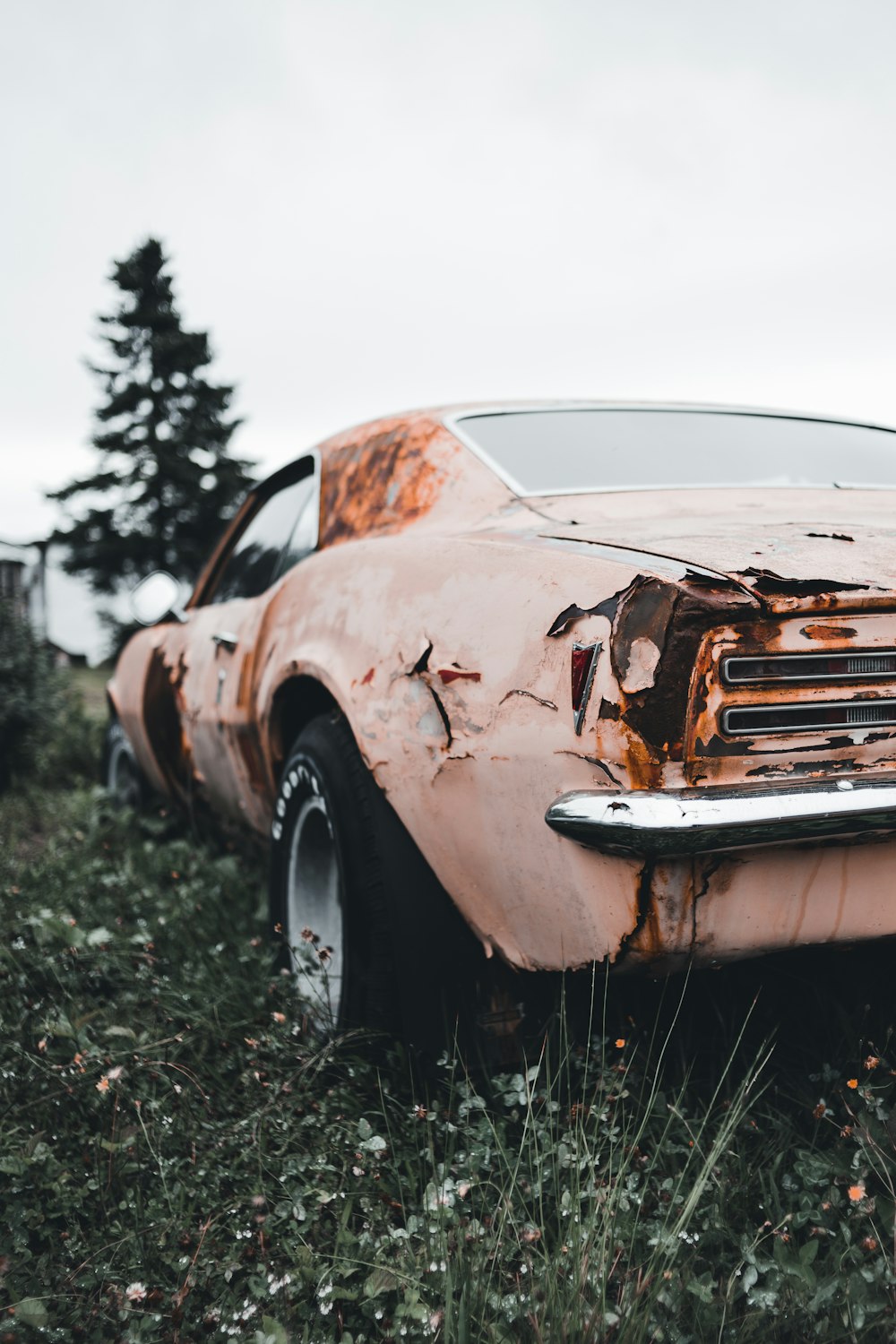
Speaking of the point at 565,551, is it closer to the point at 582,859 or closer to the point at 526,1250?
the point at 582,859

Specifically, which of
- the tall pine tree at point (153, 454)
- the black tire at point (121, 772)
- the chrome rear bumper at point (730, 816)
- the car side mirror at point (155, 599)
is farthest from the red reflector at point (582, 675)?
the tall pine tree at point (153, 454)

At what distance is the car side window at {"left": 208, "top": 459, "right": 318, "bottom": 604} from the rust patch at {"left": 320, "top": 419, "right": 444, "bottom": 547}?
11cm

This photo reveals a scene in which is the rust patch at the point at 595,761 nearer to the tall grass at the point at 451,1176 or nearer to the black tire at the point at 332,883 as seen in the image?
the tall grass at the point at 451,1176

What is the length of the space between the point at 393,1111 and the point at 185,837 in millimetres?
2519

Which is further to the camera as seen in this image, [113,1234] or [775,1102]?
[775,1102]

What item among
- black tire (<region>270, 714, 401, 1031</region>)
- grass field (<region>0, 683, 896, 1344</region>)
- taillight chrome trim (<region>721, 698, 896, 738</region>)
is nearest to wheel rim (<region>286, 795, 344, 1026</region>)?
black tire (<region>270, 714, 401, 1031</region>)

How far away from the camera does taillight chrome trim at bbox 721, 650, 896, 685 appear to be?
1477mm

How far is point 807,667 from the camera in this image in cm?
150

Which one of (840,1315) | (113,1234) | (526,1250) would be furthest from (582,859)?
(113,1234)

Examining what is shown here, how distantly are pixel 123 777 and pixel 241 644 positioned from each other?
218cm

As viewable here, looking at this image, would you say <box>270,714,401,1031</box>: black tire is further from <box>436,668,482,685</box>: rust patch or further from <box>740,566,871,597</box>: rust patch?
<box>740,566,871,597</box>: rust patch

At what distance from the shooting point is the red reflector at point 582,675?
155cm

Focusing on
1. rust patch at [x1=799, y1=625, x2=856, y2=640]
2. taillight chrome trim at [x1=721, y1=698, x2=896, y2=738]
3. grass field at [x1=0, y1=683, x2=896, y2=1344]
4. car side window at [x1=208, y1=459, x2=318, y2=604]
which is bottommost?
grass field at [x1=0, y1=683, x2=896, y2=1344]

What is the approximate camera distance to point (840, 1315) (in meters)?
1.36
